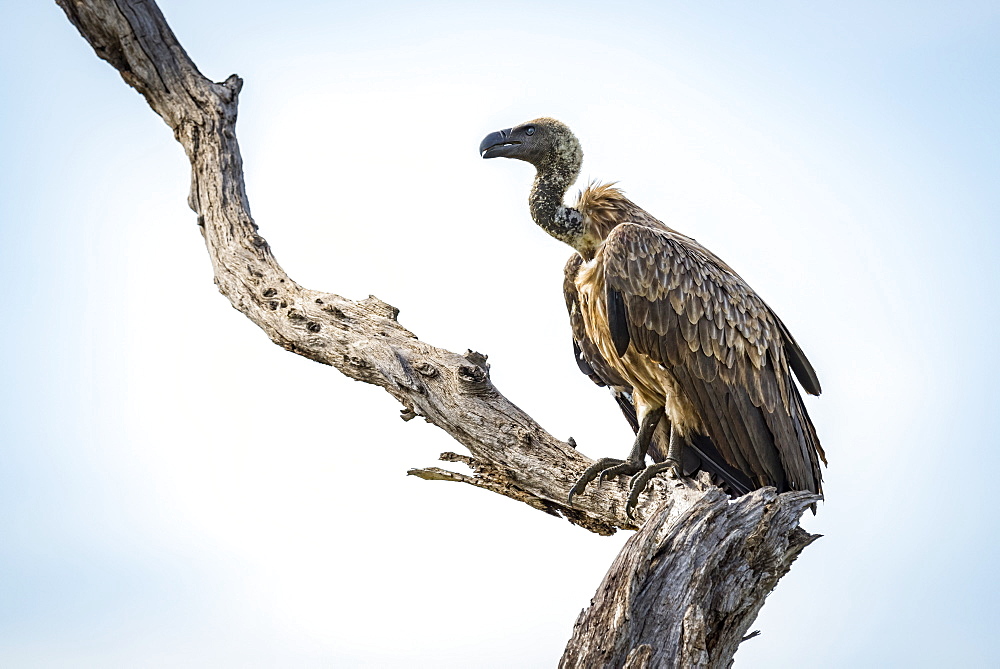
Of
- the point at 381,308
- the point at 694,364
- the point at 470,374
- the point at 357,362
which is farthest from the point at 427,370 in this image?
the point at 694,364

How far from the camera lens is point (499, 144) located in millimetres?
5418

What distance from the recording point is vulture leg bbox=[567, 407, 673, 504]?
4.50 metres

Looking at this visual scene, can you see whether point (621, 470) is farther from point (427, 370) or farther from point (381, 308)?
point (381, 308)

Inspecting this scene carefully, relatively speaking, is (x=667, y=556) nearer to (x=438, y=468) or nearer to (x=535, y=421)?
(x=535, y=421)

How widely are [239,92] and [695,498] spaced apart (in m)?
3.89

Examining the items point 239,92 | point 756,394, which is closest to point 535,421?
point 756,394

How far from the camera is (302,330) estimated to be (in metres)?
5.14

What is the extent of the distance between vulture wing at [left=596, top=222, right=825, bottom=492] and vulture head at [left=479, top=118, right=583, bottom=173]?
0.79 meters

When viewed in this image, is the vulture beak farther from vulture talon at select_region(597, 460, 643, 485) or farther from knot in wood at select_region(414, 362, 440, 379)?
vulture talon at select_region(597, 460, 643, 485)

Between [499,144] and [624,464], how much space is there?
2.01 meters

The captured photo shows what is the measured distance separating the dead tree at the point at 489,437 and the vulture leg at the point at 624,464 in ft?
0.23

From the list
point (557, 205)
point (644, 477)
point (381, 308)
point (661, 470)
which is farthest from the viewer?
point (557, 205)

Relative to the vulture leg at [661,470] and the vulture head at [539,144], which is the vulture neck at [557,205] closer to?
the vulture head at [539,144]

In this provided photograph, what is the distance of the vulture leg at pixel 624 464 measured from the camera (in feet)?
14.8
